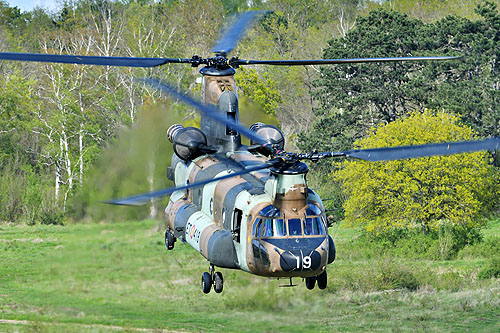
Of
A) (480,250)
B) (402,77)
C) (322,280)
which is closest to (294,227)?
(322,280)

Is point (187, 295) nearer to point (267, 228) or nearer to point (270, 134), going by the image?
point (270, 134)

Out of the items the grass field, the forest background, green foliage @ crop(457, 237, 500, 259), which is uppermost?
the forest background

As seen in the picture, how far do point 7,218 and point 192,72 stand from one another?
2228 centimetres

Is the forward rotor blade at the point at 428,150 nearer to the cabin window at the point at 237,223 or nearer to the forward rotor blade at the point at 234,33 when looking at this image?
the cabin window at the point at 237,223

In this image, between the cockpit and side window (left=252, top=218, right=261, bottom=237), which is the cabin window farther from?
the cockpit

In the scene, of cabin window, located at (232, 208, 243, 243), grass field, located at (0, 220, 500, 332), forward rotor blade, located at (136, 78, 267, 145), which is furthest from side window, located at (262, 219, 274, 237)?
grass field, located at (0, 220, 500, 332)

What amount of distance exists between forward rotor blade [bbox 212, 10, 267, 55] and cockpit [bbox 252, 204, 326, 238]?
32.7 ft

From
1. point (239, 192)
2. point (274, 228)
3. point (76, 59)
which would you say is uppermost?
point (76, 59)

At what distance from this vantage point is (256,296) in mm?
32250

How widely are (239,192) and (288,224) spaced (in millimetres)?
2797

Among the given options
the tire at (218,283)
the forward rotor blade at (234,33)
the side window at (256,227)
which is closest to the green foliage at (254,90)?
the forward rotor blade at (234,33)

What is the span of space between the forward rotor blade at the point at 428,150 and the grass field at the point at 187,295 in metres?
8.39

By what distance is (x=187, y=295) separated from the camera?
39500 mm

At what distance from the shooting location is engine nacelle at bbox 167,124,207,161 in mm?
31000
